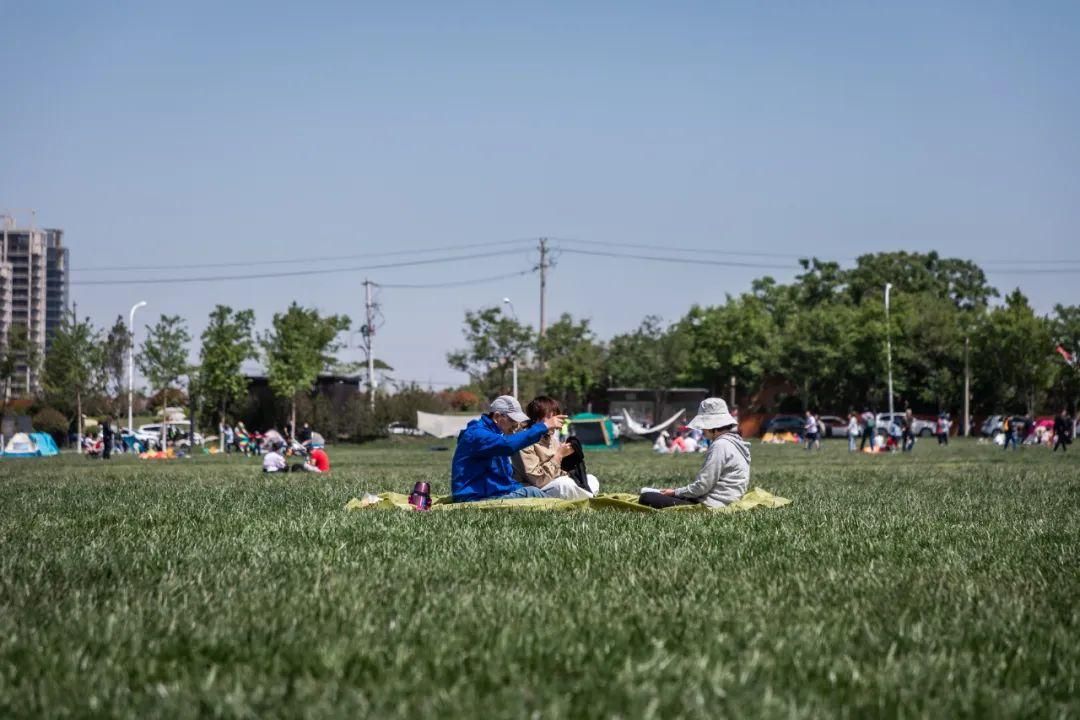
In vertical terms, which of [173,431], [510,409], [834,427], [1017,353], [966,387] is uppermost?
[1017,353]

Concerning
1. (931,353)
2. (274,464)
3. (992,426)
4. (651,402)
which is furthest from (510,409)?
(931,353)

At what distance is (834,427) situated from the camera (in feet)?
294

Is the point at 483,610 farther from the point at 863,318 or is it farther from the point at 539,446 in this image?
the point at 863,318

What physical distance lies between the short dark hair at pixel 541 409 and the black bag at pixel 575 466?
115 centimetres

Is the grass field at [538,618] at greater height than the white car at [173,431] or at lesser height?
greater

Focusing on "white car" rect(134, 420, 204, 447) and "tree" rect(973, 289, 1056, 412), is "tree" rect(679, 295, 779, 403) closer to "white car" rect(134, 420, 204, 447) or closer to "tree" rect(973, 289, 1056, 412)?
"tree" rect(973, 289, 1056, 412)

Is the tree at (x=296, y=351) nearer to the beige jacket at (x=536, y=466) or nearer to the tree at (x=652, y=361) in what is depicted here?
the tree at (x=652, y=361)

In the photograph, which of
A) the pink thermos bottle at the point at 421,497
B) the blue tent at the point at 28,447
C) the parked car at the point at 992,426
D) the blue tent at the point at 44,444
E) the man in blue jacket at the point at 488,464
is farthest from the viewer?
the parked car at the point at 992,426

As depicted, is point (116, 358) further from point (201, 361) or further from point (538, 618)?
point (538, 618)

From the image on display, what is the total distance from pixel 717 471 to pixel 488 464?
102 inches

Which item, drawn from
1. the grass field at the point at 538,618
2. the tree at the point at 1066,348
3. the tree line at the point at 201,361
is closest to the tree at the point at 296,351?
the tree line at the point at 201,361

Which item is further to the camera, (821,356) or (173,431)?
(821,356)

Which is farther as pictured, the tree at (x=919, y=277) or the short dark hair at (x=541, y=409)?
the tree at (x=919, y=277)

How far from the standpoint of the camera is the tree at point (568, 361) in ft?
307
